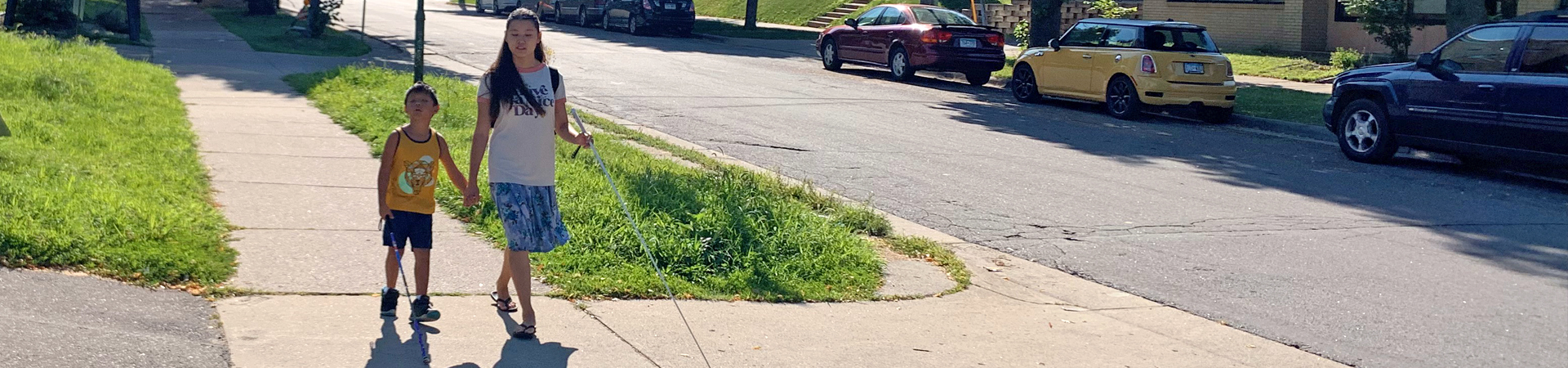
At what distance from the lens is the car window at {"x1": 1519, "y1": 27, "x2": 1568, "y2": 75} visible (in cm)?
1084

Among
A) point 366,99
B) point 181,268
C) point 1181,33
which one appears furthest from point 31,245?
point 1181,33

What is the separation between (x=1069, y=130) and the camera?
14.5 meters

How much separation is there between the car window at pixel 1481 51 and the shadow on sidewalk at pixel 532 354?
9296mm

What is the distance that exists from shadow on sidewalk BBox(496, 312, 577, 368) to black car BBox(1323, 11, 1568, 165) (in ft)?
29.1

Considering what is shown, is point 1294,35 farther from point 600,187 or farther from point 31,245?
point 31,245

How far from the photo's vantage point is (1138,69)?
15789mm

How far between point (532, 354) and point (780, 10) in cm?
3503

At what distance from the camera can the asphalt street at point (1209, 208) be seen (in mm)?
6637

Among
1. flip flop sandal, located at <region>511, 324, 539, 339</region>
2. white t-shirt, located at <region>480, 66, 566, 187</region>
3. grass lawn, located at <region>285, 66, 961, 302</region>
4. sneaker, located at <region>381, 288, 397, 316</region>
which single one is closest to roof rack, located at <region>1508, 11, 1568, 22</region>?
grass lawn, located at <region>285, 66, 961, 302</region>

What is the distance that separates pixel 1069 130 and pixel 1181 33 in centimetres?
256

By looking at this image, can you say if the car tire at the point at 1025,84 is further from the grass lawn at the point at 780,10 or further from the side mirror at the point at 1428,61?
the grass lawn at the point at 780,10

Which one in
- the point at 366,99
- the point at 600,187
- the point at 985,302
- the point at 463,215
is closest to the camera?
the point at 985,302

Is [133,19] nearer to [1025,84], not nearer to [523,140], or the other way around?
[1025,84]

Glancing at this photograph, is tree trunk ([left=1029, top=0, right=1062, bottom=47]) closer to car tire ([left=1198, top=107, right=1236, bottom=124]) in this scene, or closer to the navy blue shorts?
car tire ([left=1198, top=107, right=1236, bottom=124])
